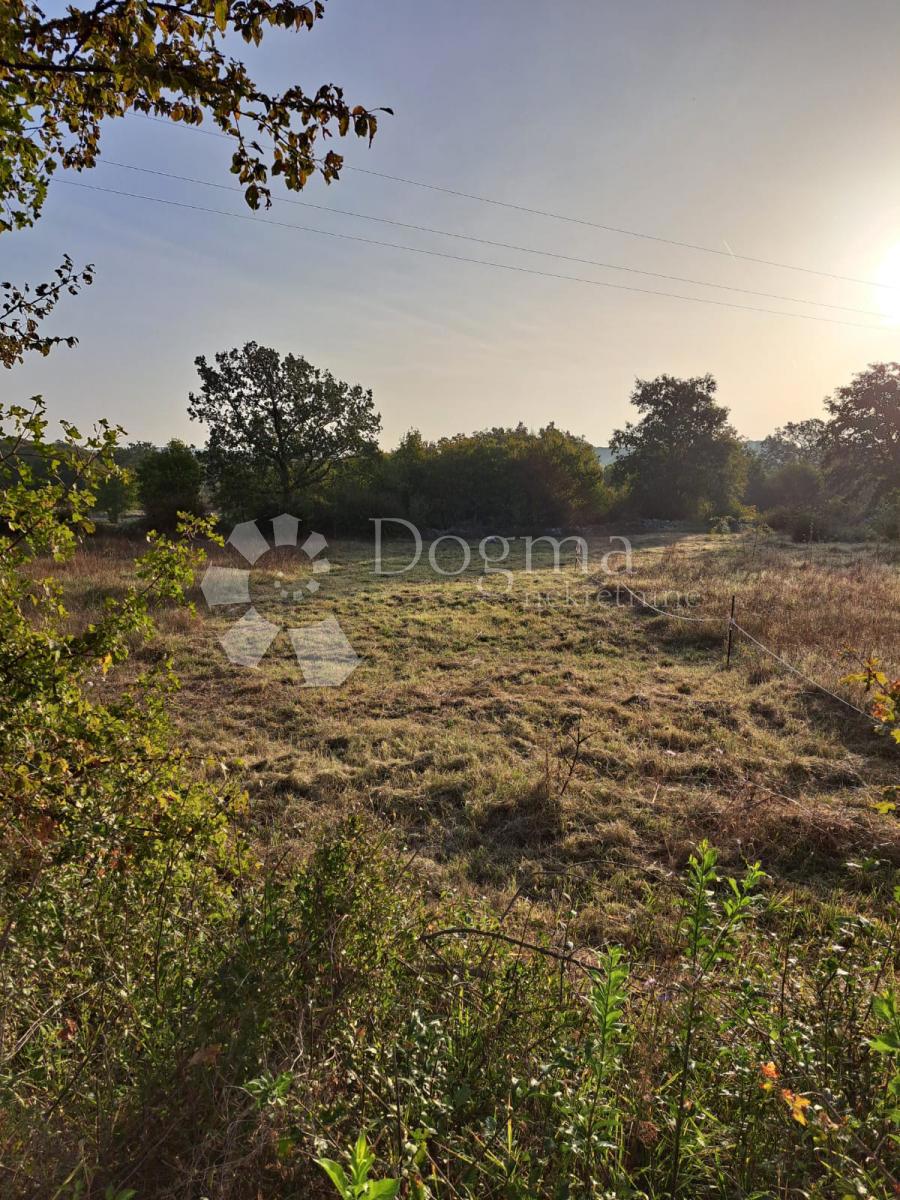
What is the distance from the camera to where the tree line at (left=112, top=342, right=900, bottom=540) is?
23359 millimetres

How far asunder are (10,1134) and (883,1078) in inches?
94.3

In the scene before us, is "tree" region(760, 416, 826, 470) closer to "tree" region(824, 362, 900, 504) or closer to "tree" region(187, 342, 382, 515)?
"tree" region(824, 362, 900, 504)

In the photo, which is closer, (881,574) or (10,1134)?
(10,1134)

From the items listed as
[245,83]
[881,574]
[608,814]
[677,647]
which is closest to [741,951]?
[608,814]

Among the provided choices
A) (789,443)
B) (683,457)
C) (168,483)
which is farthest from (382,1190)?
(789,443)

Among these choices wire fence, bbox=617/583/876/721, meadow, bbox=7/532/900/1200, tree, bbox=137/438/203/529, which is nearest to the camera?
meadow, bbox=7/532/900/1200

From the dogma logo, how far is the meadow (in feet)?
6.00

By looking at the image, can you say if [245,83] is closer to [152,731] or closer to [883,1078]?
[152,731]

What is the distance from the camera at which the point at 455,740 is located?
250 inches

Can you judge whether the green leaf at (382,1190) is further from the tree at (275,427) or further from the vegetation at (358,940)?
the tree at (275,427)

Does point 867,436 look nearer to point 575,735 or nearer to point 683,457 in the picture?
point 683,457

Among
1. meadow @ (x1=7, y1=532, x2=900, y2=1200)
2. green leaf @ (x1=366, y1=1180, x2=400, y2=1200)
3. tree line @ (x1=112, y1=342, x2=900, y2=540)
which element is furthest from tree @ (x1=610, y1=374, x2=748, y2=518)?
green leaf @ (x1=366, y1=1180, x2=400, y2=1200)

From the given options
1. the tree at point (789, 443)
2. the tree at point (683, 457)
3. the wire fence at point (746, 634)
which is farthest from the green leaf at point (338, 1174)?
the tree at point (789, 443)

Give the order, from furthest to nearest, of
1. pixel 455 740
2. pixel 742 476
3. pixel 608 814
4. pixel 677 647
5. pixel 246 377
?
1. pixel 742 476
2. pixel 246 377
3. pixel 677 647
4. pixel 455 740
5. pixel 608 814
